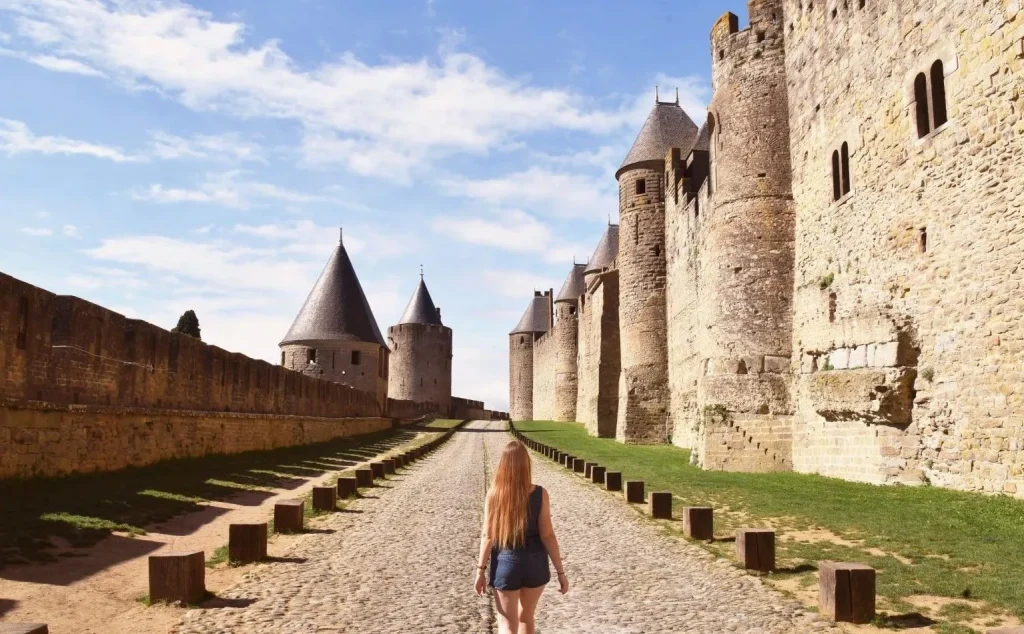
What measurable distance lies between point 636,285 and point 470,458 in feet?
32.5

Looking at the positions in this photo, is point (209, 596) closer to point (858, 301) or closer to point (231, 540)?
point (231, 540)

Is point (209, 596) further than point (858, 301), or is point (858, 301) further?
point (858, 301)

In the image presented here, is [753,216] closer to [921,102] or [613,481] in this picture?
[921,102]

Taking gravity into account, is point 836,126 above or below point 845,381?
above

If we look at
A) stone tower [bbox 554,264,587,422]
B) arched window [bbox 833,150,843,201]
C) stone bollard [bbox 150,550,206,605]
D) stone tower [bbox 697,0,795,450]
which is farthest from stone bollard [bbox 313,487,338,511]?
stone tower [bbox 554,264,587,422]

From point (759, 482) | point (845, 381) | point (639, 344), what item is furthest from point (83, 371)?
point (639, 344)

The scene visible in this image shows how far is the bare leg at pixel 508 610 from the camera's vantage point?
3924 millimetres

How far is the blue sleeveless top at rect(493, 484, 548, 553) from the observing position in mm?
3979

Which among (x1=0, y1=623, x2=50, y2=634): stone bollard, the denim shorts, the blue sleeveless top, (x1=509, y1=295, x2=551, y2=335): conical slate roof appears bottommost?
(x1=0, y1=623, x2=50, y2=634): stone bollard

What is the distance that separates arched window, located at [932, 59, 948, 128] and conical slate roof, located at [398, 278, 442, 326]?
169 feet

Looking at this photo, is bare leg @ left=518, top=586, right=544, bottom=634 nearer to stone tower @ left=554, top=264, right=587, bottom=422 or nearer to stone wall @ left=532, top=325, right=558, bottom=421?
stone tower @ left=554, top=264, right=587, bottom=422

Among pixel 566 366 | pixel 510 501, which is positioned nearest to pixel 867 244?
pixel 510 501

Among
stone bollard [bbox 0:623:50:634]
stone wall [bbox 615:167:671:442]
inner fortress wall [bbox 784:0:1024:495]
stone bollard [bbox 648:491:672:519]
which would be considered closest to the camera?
stone bollard [bbox 0:623:50:634]

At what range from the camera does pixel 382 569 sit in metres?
6.67
